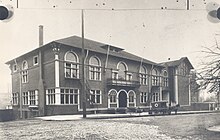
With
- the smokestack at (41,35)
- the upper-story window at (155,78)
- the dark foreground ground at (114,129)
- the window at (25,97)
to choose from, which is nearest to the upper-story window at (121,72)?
the upper-story window at (155,78)

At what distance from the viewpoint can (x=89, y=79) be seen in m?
2.19

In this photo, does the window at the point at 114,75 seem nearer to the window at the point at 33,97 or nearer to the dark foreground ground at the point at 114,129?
the dark foreground ground at the point at 114,129

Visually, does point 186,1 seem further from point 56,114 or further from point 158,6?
point 56,114

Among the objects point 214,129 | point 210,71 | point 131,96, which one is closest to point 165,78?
point 131,96

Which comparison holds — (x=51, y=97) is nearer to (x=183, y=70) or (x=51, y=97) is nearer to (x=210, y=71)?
(x=183, y=70)

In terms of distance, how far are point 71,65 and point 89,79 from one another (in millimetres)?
192

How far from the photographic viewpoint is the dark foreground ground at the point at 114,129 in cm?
214

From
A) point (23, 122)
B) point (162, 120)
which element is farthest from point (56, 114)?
point (162, 120)

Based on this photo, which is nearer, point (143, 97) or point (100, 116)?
point (100, 116)

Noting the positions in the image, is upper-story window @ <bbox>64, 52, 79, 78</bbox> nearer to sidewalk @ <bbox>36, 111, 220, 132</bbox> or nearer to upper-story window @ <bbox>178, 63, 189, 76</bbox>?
sidewalk @ <bbox>36, 111, 220, 132</bbox>

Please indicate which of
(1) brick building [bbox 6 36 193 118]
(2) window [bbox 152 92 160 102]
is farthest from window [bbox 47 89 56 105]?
(2) window [bbox 152 92 160 102]

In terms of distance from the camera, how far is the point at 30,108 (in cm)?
223

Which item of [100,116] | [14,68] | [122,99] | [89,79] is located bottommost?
[100,116]

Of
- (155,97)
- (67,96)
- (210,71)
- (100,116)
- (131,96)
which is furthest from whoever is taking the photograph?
(210,71)
